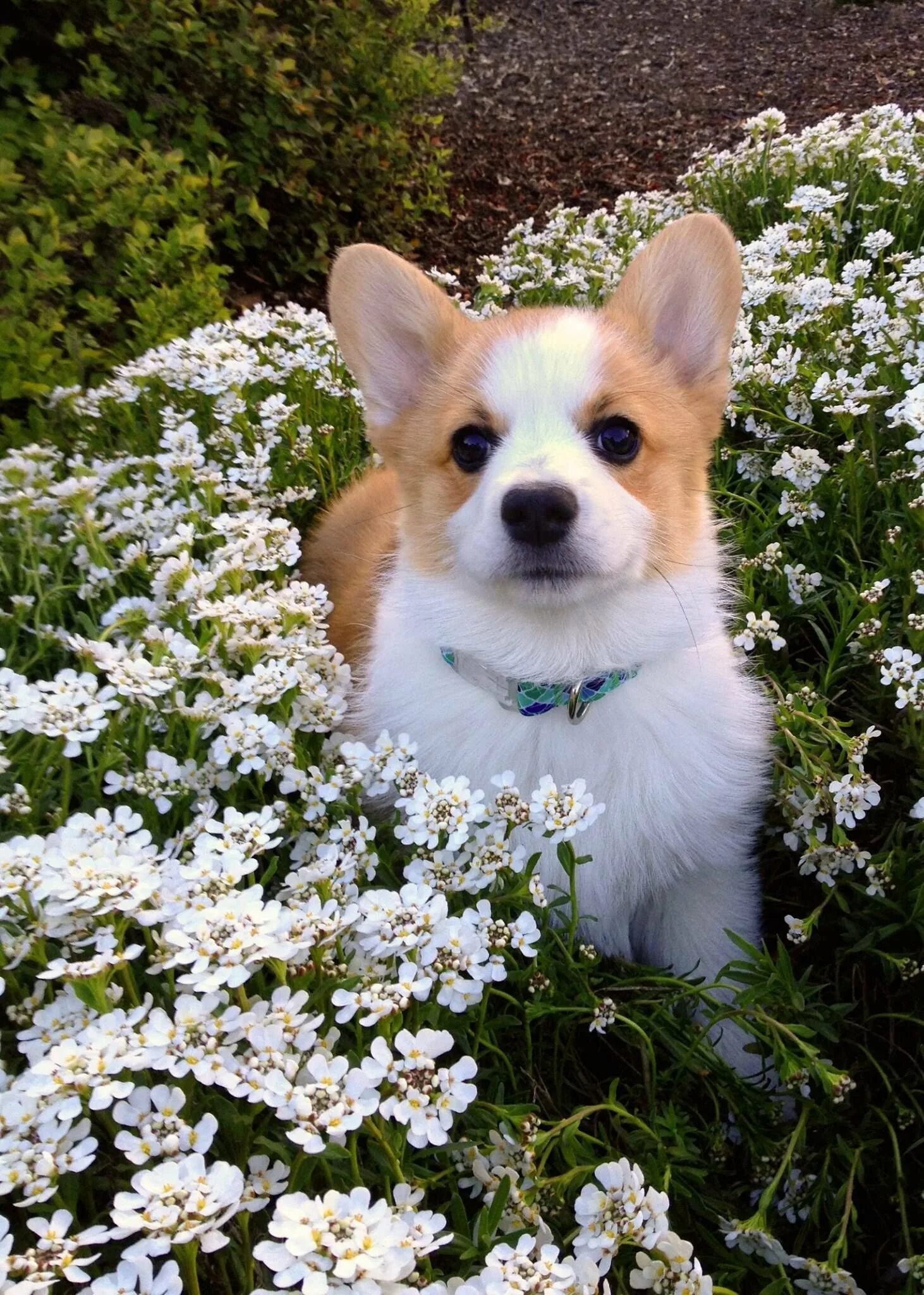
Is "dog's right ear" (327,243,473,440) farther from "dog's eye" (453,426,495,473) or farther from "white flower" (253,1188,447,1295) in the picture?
"white flower" (253,1188,447,1295)

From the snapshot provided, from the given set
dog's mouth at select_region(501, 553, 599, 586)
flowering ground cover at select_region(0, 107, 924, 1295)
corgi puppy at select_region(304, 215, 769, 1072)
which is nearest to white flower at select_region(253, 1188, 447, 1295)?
flowering ground cover at select_region(0, 107, 924, 1295)

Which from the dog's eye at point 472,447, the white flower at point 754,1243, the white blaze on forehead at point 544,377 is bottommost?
the white flower at point 754,1243

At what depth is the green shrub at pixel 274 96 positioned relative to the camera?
15.0ft

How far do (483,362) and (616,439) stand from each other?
1.24 ft

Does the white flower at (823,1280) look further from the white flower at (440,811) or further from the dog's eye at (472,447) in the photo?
the dog's eye at (472,447)

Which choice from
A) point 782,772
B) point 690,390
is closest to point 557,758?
point 782,772

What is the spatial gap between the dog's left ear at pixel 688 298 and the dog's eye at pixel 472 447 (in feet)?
1.68

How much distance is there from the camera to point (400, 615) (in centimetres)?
241

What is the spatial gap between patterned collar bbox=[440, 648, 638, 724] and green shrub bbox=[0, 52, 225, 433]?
6.87ft

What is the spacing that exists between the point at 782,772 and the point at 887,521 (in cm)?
74

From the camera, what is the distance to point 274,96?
5.05 metres

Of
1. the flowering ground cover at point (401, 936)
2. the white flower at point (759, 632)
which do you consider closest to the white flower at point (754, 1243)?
the flowering ground cover at point (401, 936)

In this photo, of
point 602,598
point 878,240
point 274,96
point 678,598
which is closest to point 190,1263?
point 602,598

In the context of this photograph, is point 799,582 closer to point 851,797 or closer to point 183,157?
point 851,797
